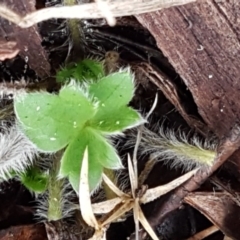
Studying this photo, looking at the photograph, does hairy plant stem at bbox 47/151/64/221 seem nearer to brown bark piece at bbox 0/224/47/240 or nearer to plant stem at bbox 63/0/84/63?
brown bark piece at bbox 0/224/47/240

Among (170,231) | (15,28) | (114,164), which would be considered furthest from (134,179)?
(15,28)

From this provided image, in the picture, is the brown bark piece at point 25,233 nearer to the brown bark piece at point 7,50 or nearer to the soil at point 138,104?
the soil at point 138,104

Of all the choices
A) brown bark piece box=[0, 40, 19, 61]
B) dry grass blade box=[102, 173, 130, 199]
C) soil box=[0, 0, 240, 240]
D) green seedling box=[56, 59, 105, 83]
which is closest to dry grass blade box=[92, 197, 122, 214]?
dry grass blade box=[102, 173, 130, 199]

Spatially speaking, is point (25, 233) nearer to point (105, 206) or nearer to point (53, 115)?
point (105, 206)

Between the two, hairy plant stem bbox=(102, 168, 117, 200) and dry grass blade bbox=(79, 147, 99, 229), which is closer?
dry grass blade bbox=(79, 147, 99, 229)

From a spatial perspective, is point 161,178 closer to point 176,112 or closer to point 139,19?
point 176,112

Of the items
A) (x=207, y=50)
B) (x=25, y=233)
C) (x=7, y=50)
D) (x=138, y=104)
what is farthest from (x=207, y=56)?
(x=25, y=233)
